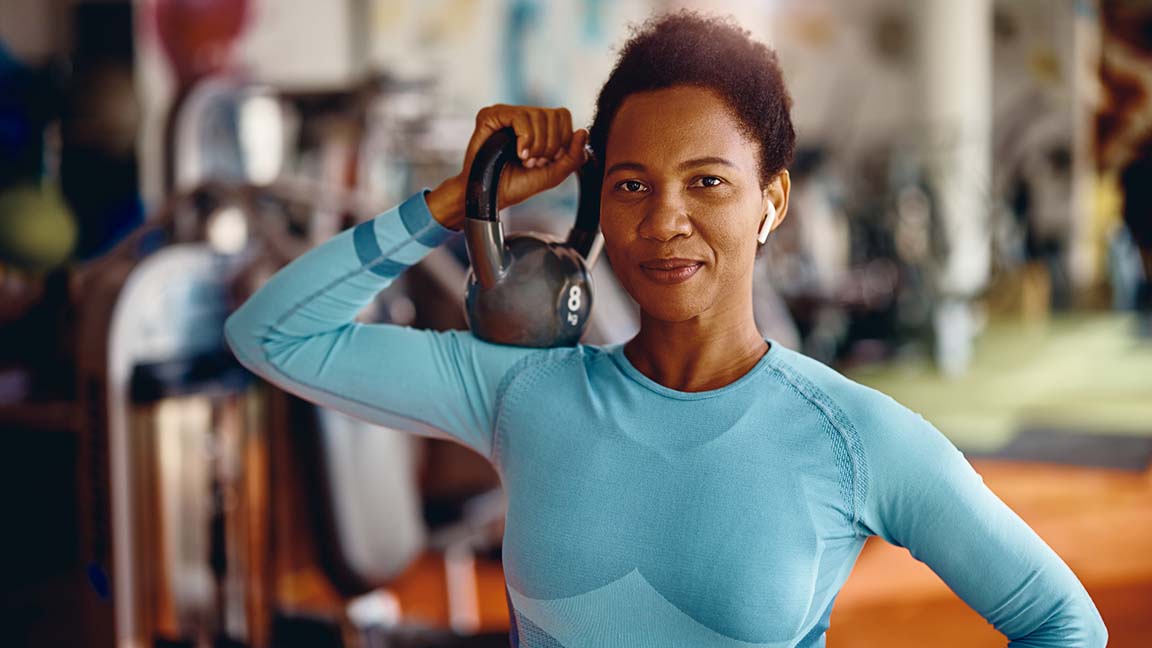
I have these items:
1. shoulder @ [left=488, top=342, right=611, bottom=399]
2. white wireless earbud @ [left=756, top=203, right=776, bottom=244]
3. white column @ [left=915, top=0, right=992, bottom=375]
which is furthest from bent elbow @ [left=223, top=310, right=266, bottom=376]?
white column @ [left=915, top=0, right=992, bottom=375]

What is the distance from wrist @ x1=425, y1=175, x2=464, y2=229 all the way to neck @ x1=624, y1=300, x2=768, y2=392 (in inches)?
8.2

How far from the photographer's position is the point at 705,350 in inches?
36.1

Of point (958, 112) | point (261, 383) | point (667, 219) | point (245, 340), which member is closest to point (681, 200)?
point (667, 219)

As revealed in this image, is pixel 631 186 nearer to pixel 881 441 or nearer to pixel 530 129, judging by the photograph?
pixel 530 129

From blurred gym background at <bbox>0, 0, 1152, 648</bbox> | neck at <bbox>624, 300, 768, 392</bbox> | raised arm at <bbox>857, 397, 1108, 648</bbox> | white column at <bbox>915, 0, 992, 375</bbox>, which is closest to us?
raised arm at <bbox>857, 397, 1108, 648</bbox>

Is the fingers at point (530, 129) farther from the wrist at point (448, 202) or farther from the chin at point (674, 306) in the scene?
the chin at point (674, 306)

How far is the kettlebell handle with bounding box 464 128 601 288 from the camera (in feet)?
3.10

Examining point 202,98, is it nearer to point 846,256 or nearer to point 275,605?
point 275,605

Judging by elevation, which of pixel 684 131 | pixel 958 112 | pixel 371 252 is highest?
pixel 958 112

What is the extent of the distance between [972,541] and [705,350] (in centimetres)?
27

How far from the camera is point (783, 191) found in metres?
0.92

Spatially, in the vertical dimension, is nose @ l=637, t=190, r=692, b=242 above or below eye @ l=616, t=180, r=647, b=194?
below

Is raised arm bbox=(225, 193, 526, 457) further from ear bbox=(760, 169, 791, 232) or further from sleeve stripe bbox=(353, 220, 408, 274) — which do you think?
ear bbox=(760, 169, 791, 232)

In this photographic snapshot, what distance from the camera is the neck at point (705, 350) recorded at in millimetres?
915
